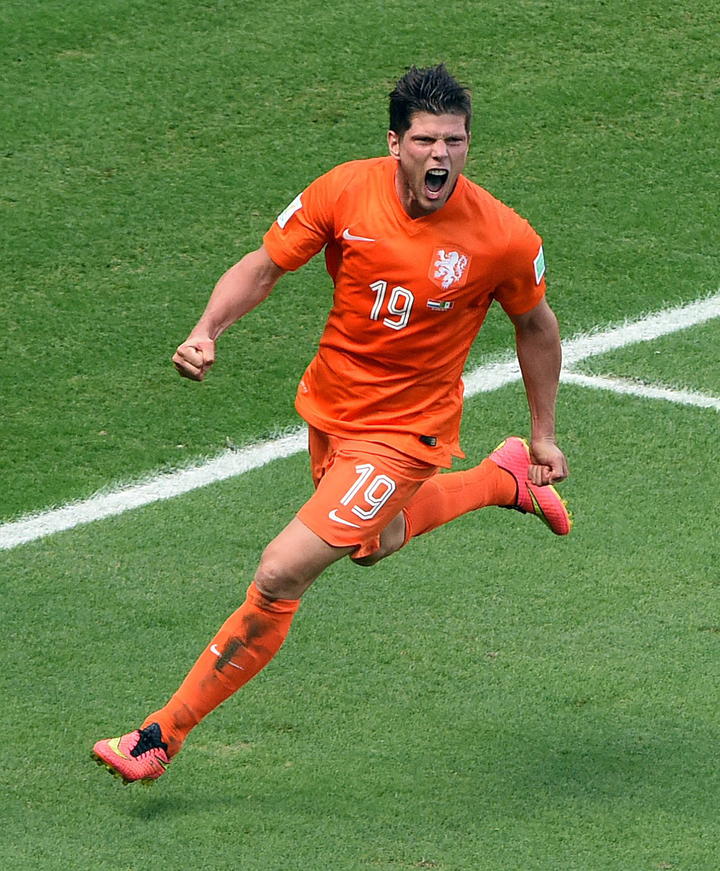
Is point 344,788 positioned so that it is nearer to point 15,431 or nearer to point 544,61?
point 15,431

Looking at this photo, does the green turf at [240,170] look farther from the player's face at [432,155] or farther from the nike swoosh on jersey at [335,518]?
the player's face at [432,155]

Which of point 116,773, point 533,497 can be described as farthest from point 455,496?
point 116,773

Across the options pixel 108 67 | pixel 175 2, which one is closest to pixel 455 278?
pixel 108 67

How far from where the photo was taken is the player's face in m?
4.52

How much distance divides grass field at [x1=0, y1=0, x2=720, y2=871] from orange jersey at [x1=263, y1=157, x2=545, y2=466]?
98cm

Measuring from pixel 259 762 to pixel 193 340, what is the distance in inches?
51.9

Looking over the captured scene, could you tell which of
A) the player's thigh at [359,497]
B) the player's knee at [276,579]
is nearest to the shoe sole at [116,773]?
the player's knee at [276,579]

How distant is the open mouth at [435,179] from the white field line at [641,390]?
3.29 meters

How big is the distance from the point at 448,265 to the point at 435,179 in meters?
0.26

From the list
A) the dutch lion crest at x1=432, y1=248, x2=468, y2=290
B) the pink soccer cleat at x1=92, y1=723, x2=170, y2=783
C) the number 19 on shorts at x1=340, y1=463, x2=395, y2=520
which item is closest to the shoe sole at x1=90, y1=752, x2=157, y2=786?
the pink soccer cleat at x1=92, y1=723, x2=170, y2=783

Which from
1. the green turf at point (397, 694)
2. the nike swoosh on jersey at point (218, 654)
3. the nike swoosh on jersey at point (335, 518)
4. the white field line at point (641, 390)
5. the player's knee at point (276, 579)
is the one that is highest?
the nike swoosh on jersey at point (335, 518)

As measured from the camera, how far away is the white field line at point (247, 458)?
6.57 metres

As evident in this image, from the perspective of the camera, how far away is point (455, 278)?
4.70 m

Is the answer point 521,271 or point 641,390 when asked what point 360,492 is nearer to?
point 521,271
